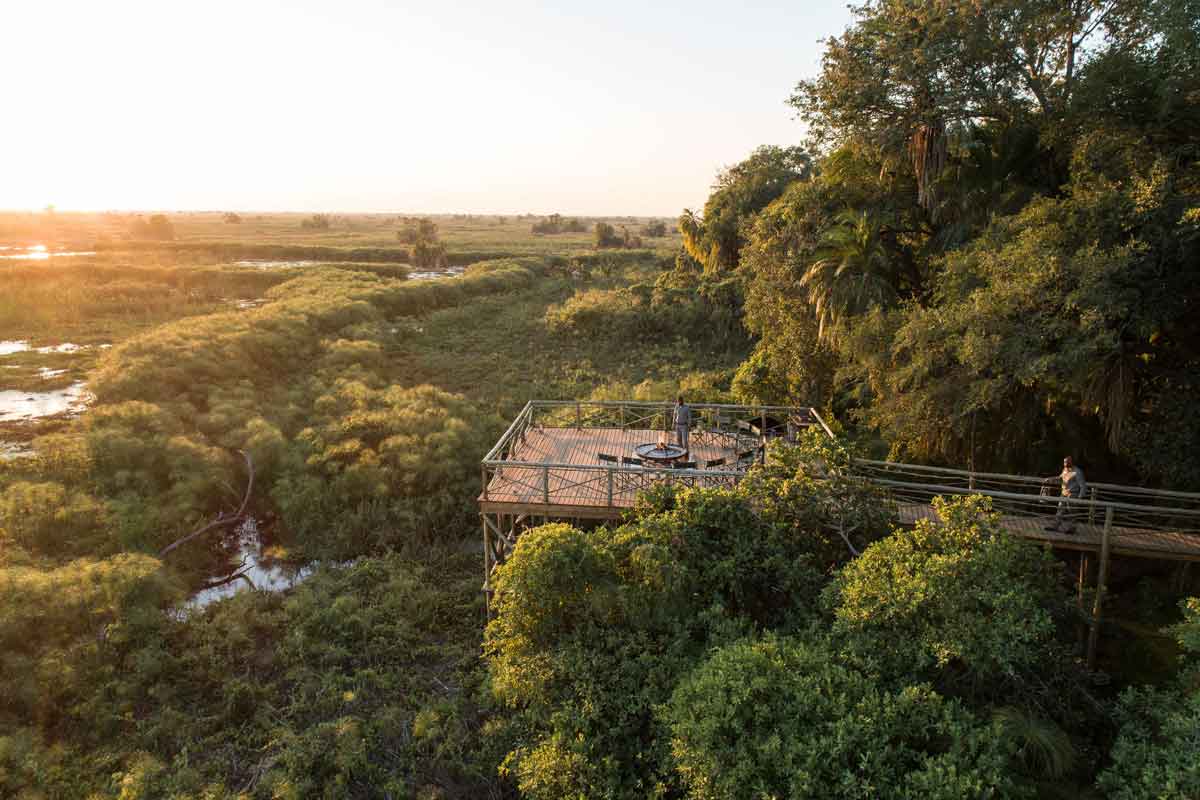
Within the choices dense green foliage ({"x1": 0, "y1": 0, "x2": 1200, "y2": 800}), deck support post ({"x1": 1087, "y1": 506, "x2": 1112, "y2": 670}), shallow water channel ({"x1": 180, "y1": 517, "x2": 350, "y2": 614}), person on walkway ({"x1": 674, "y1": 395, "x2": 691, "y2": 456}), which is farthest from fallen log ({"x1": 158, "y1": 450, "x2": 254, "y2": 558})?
deck support post ({"x1": 1087, "y1": 506, "x2": 1112, "y2": 670})

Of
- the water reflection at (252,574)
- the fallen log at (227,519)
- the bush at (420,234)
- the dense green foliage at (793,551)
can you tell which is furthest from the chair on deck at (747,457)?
the bush at (420,234)

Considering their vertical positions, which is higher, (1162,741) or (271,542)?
(1162,741)

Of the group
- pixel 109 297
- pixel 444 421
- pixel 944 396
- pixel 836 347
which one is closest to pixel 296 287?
pixel 109 297

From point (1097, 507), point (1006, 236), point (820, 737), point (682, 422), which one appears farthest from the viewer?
point (682, 422)

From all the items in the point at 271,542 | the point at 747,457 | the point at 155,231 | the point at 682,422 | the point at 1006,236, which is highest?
the point at 155,231

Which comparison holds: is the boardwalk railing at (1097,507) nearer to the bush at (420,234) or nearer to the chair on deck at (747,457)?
the chair on deck at (747,457)

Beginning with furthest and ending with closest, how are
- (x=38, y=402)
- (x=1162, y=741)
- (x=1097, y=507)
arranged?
(x=38, y=402) < (x=1097, y=507) < (x=1162, y=741)

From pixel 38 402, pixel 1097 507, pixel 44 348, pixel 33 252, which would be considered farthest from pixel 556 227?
pixel 1097 507

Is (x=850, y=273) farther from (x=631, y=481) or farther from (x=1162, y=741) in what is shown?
(x=1162, y=741)
